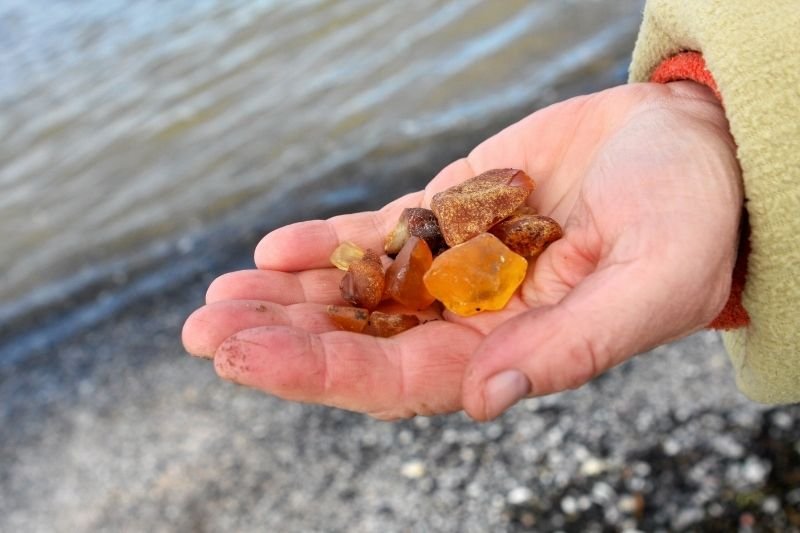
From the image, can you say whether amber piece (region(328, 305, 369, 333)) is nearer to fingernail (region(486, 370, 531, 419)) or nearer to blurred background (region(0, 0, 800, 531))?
fingernail (region(486, 370, 531, 419))


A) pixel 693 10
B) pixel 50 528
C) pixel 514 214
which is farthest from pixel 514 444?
pixel 50 528

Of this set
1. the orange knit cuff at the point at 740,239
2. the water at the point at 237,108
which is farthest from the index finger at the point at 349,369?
the water at the point at 237,108

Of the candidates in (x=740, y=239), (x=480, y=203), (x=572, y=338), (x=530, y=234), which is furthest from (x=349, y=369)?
(x=740, y=239)

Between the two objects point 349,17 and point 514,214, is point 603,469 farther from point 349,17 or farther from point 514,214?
point 349,17

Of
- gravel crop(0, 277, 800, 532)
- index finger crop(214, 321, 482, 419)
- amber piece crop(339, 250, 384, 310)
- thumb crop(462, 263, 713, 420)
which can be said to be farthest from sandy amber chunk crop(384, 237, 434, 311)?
gravel crop(0, 277, 800, 532)

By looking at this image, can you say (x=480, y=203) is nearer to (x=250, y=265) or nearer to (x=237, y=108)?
(x=250, y=265)
